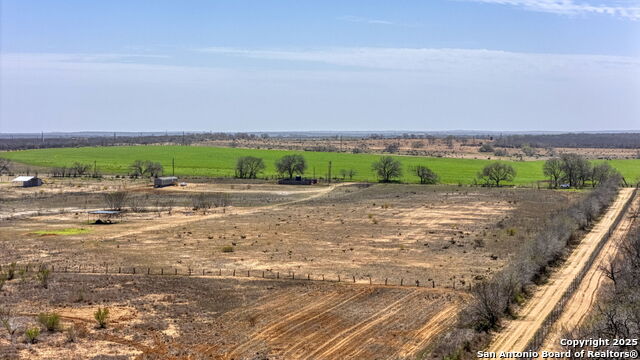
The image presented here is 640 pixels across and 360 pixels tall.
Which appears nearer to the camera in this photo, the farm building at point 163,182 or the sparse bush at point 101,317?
the sparse bush at point 101,317

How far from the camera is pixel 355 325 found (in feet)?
105

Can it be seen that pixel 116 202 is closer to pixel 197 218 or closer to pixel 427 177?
pixel 197 218

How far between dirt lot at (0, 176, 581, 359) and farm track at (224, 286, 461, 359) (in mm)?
101

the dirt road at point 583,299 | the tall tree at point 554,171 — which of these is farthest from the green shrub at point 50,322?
the tall tree at point 554,171

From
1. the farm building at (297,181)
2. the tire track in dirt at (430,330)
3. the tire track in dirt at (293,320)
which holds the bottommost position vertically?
the tire track in dirt at (293,320)

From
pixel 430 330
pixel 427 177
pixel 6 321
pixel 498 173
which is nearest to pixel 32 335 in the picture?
pixel 6 321

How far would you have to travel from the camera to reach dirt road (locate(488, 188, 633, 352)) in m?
27.6

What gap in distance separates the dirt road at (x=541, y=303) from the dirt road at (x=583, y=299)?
2.42 feet

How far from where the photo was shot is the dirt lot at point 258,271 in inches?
1174

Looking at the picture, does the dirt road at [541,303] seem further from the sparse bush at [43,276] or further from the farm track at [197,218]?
the farm track at [197,218]

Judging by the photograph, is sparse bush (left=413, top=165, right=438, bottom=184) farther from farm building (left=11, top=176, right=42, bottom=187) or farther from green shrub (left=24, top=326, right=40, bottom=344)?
green shrub (left=24, top=326, right=40, bottom=344)

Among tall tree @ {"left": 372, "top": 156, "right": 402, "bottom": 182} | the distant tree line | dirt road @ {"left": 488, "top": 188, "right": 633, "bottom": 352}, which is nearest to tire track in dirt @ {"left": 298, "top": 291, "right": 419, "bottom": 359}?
dirt road @ {"left": 488, "top": 188, "right": 633, "bottom": 352}

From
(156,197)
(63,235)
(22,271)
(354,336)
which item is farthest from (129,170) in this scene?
(354,336)

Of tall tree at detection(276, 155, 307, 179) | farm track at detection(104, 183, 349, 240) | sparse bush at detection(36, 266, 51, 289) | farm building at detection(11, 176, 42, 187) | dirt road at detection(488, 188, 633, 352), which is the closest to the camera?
dirt road at detection(488, 188, 633, 352)
